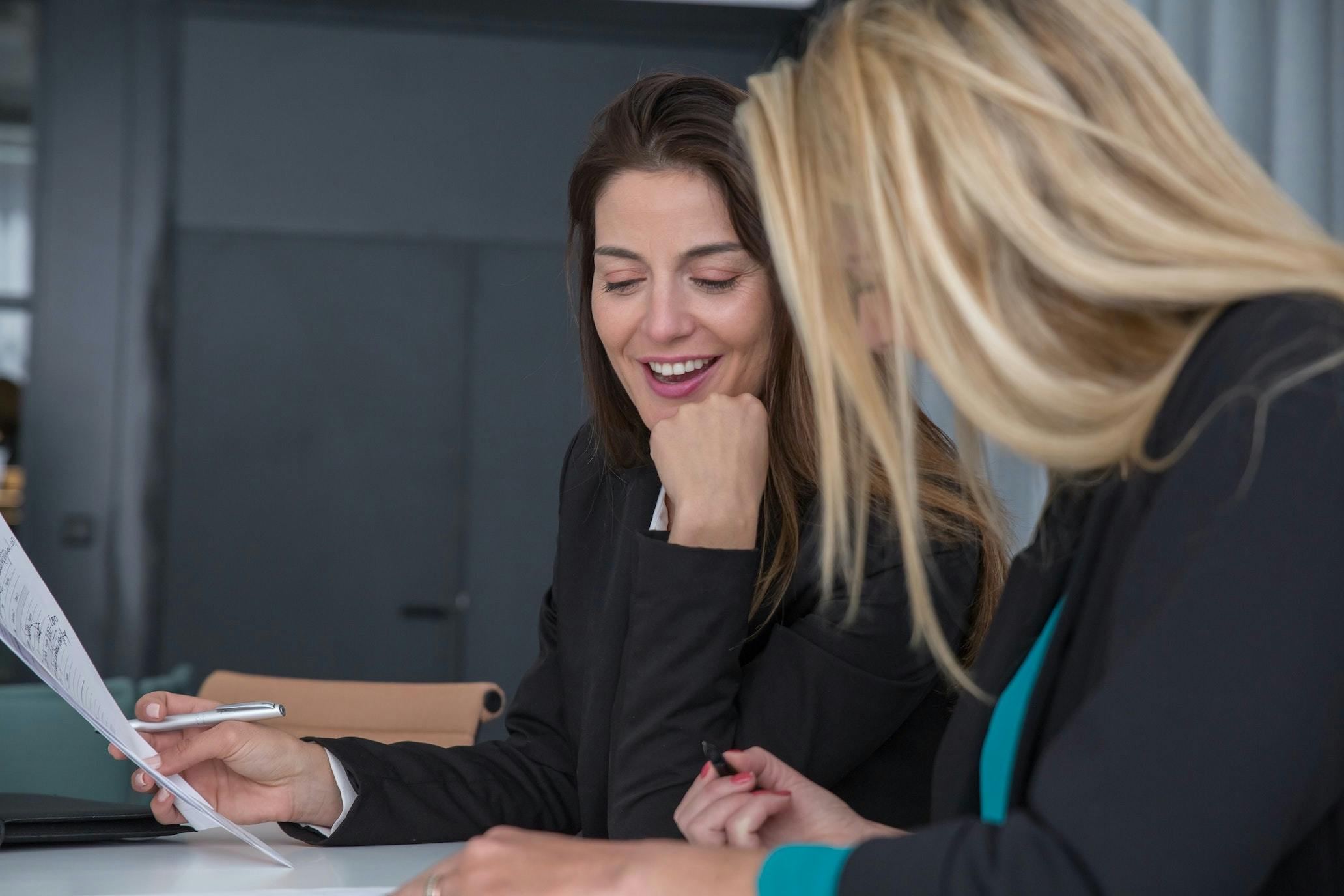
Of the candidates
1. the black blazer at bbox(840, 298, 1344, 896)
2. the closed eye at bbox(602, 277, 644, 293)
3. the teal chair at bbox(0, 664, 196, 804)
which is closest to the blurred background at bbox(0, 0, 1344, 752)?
the teal chair at bbox(0, 664, 196, 804)

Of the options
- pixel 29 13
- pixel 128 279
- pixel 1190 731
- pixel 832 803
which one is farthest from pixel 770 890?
pixel 29 13

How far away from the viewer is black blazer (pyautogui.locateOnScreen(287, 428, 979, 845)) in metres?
1.28

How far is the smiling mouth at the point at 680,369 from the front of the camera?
1.57 m

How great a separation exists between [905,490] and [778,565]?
1.83ft

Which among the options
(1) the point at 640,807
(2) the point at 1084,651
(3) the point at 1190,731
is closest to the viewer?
(3) the point at 1190,731

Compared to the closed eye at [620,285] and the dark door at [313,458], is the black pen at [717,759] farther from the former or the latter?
the dark door at [313,458]

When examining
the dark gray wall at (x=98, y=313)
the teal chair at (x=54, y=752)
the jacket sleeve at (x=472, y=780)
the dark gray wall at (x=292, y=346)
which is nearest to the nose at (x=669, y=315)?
the jacket sleeve at (x=472, y=780)

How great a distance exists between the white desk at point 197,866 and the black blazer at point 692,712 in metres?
0.06

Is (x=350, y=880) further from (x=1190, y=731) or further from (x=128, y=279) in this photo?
(x=128, y=279)

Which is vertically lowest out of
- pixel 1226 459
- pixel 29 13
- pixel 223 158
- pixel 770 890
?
pixel 770 890

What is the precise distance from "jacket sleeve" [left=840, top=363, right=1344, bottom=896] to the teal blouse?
56 millimetres

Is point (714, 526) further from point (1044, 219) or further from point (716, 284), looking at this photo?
point (1044, 219)

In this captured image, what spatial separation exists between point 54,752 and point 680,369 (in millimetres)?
1387

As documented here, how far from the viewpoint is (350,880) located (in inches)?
45.6
